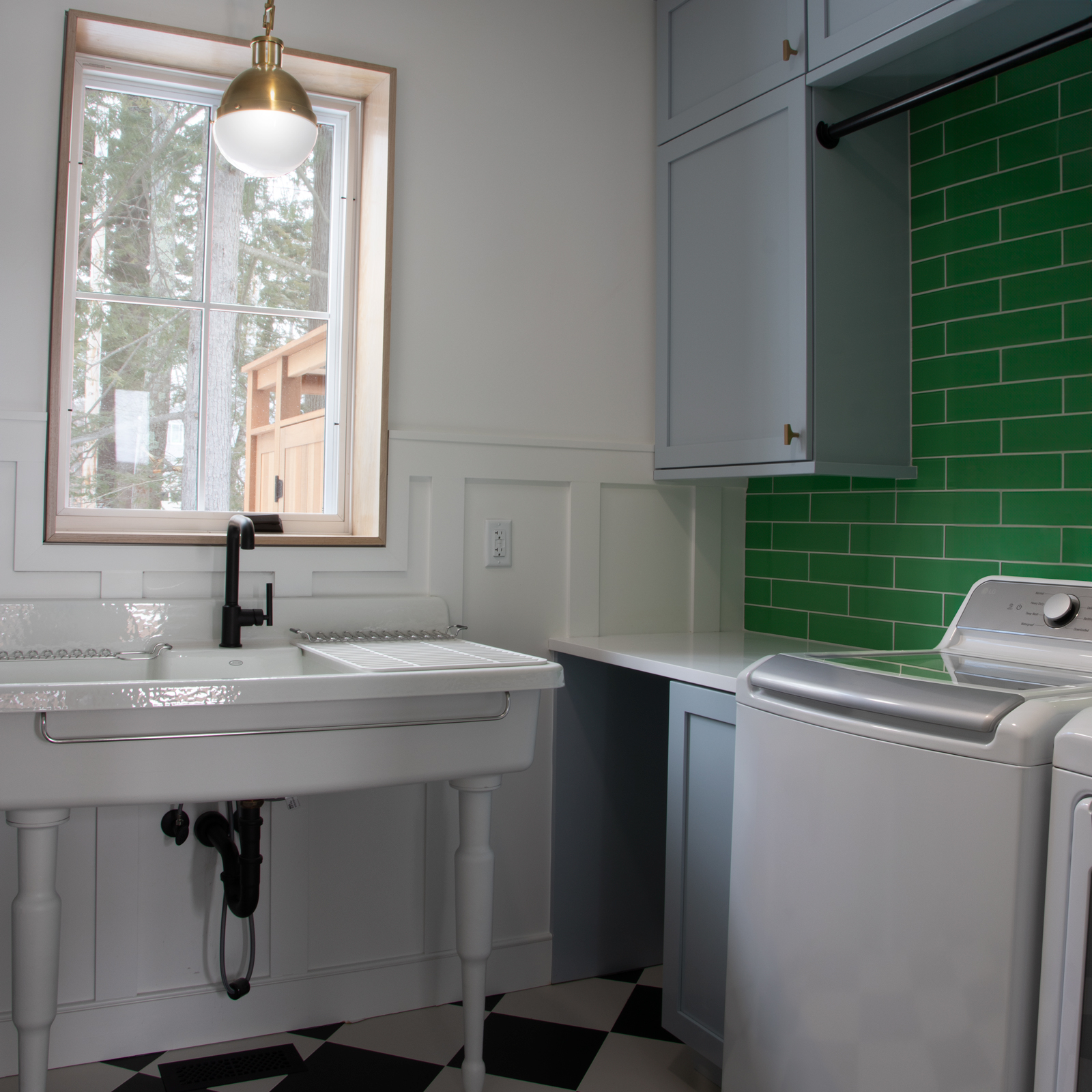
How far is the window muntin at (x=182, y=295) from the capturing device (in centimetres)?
210

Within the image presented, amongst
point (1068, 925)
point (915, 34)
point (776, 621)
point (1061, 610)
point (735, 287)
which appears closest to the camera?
point (1068, 925)

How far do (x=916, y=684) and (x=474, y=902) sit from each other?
35.9 inches

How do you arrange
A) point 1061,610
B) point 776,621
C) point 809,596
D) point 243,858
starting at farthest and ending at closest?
point 776,621, point 809,596, point 243,858, point 1061,610

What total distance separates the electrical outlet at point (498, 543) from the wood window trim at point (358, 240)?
260 mm

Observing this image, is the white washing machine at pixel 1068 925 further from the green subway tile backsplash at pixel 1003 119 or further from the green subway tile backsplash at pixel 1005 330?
the green subway tile backsplash at pixel 1003 119

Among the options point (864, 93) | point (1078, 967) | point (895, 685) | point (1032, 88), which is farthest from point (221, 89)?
point (1078, 967)

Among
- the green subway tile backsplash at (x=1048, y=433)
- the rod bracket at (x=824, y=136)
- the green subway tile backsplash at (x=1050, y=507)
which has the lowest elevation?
the green subway tile backsplash at (x=1050, y=507)

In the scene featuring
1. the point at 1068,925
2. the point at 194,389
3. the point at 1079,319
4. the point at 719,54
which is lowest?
the point at 1068,925

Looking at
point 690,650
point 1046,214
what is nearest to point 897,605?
point 690,650

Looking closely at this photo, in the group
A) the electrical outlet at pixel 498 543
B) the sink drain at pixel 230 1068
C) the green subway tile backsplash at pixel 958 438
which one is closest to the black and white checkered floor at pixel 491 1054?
the sink drain at pixel 230 1068

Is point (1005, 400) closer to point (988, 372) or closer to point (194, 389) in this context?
point (988, 372)

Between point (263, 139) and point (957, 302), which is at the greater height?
point (263, 139)

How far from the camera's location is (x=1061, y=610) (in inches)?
63.7

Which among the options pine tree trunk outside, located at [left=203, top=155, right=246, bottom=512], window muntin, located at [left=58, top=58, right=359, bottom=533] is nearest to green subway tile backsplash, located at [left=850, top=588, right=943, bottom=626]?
window muntin, located at [left=58, top=58, right=359, bottom=533]
